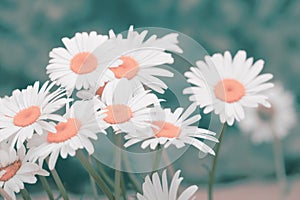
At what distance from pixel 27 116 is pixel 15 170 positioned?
0.03 metres

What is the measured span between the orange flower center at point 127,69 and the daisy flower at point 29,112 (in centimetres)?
3

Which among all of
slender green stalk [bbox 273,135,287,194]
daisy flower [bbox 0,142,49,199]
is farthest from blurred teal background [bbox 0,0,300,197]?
daisy flower [bbox 0,142,49,199]

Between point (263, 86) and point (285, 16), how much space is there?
0.72m

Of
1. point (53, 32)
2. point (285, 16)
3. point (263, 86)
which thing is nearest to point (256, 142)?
point (285, 16)

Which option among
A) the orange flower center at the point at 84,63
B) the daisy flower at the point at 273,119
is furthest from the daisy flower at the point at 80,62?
the daisy flower at the point at 273,119

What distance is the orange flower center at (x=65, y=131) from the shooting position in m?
0.27

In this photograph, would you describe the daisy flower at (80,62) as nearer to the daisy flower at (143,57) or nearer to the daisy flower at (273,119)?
the daisy flower at (143,57)

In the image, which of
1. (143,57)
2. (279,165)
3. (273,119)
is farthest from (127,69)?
(279,165)

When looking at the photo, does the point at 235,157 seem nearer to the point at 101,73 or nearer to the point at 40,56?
the point at 40,56

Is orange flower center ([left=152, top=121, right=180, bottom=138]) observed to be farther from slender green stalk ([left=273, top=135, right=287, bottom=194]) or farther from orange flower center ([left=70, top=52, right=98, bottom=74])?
slender green stalk ([left=273, top=135, right=287, bottom=194])

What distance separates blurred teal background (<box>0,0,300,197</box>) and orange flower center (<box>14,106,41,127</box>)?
591 mm

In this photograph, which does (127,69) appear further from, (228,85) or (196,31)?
(196,31)

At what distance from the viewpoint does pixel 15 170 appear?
11.4 inches

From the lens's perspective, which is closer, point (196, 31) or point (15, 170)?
point (15, 170)
